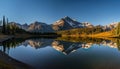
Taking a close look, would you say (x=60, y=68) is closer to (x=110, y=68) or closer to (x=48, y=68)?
(x=48, y=68)

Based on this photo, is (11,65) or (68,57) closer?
(11,65)

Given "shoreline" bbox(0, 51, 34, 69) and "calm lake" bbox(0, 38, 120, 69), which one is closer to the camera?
"shoreline" bbox(0, 51, 34, 69)

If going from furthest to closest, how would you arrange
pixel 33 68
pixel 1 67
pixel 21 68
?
pixel 33 68 → pixel 21 68 → pixel 1 67

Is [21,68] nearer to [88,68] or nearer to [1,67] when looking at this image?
[1,67]

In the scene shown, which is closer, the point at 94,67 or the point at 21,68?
the point at 21,68

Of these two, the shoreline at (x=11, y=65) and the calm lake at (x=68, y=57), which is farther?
the calm lake at (x=68, y=57)

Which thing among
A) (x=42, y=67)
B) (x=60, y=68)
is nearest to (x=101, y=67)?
(x=60, y=68)

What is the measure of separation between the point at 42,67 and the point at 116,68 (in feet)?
43.2

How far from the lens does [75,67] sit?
37.5 meters

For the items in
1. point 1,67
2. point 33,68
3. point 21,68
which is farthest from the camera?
point 33,68

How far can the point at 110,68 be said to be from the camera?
119 ft

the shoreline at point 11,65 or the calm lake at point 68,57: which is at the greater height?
the shoreline at point 11,65

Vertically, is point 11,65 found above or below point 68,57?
above

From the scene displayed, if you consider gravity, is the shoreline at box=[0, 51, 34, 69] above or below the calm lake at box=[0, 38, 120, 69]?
above
